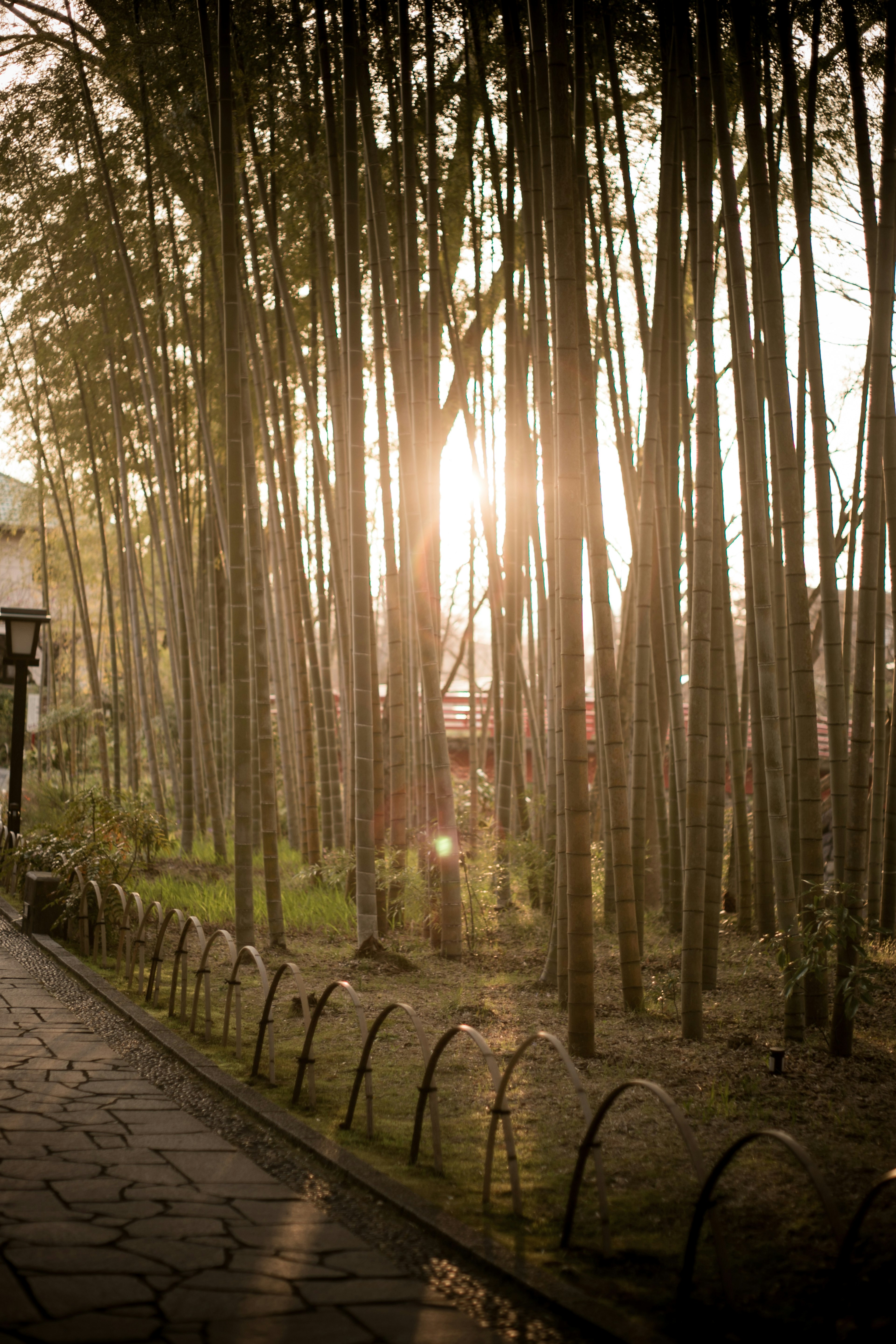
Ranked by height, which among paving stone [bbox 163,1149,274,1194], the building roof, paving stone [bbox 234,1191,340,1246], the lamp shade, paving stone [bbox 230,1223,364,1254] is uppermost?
the building roof

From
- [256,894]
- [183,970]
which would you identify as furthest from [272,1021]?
[256,894]

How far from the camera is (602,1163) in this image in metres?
2.21

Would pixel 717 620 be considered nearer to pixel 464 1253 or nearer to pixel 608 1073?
pixel 608 1073

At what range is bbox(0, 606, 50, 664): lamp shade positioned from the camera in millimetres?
7516

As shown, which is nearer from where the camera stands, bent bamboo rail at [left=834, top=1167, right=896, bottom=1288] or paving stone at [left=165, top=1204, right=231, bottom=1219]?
bent bamboo rail at [left=834, top=1167, right=896, bottom=1288]

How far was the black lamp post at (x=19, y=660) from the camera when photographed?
24.5 ft

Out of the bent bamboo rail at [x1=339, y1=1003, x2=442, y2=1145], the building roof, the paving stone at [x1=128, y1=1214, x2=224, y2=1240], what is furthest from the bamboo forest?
the building roof

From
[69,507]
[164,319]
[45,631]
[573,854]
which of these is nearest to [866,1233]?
[573,854]

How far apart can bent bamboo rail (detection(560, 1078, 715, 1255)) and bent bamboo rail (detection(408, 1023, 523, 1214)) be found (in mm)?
120

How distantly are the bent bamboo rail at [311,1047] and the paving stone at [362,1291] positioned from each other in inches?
31.0

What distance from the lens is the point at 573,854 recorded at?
3.29 m

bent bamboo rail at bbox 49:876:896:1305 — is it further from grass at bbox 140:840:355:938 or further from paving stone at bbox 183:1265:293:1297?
grass at bbox 140:840:355:938

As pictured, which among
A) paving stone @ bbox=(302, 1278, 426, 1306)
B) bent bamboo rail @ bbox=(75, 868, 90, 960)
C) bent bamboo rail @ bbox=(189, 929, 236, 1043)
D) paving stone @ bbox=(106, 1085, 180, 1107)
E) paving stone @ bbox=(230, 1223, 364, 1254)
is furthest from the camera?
bent bamboo rail @ bbox=(75, 868, 90, 960)

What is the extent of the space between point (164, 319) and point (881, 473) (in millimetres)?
4607
